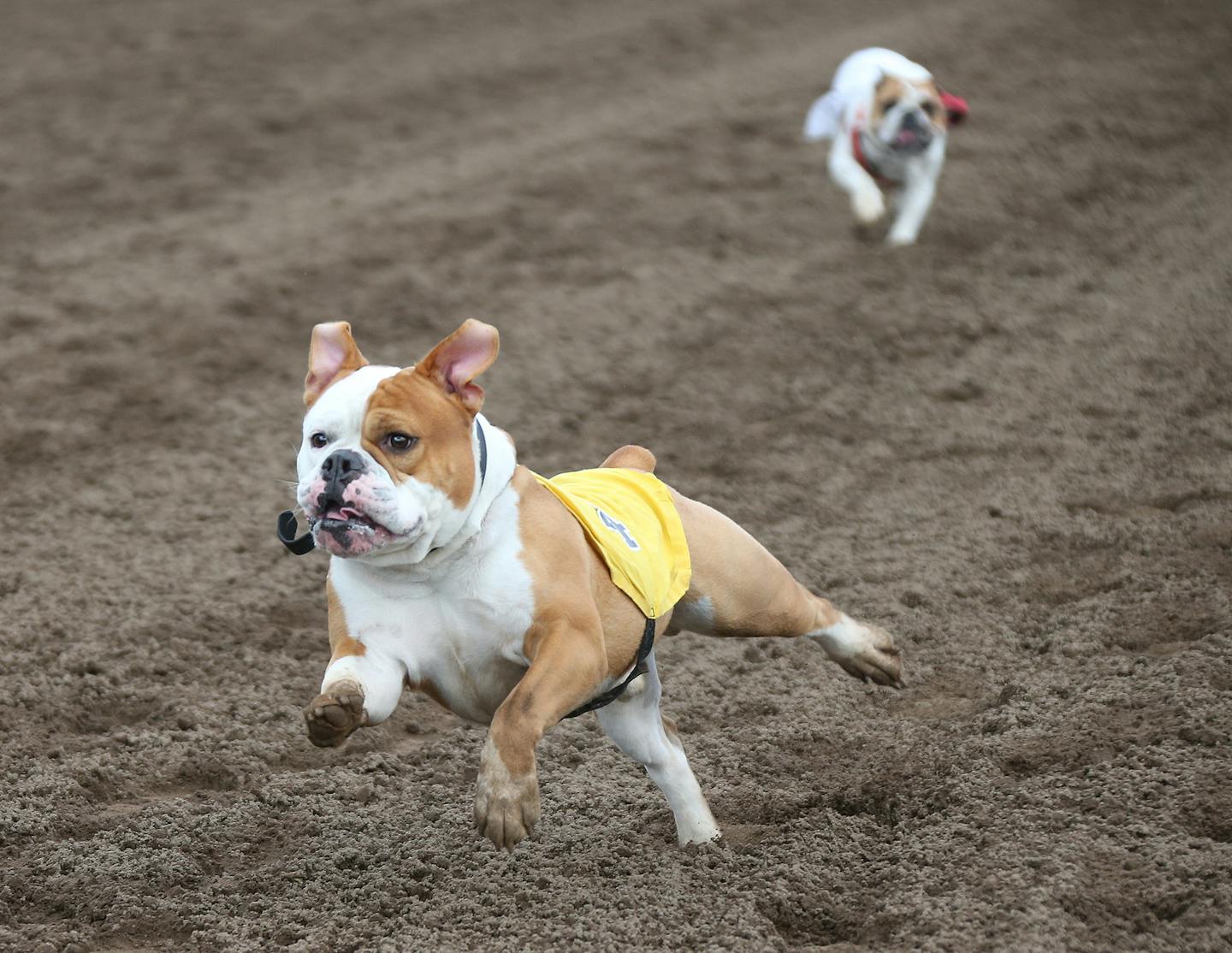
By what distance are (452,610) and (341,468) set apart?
411mm

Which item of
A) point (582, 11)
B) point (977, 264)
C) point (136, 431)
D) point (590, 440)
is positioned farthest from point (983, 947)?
point (582, 11)

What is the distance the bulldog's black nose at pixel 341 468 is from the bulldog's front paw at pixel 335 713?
16.1 inches

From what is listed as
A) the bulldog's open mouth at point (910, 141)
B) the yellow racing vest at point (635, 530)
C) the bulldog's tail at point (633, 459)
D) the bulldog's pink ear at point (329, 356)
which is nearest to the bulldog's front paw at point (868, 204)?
the bulldog's open mouth at point (910, 141)

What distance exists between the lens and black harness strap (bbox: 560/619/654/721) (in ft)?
11.8

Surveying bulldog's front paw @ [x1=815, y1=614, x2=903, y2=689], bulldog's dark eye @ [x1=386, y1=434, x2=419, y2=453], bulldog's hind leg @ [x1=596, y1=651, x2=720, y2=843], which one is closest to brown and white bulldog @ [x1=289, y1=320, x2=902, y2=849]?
bulldog's dark eye @ [x1=386, y1=434, x2=419, y2=453]

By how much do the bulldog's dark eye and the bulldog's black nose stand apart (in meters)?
0.08

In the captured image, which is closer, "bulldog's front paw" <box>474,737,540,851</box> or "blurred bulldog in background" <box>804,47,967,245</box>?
"bulldog's front paw" <box>474,737,540,851</box>

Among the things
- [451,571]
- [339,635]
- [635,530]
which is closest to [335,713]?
[339,635]

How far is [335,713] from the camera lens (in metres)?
3.08

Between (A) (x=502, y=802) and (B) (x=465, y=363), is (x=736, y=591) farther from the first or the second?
(A) (x=502, y=802)

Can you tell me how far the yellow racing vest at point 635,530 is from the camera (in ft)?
11.8

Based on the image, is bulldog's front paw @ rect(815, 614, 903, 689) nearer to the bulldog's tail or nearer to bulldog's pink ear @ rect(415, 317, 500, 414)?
the bulldog's tail

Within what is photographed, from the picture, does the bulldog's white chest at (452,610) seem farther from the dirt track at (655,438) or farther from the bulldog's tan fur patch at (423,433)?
the dirt track at (655,438)

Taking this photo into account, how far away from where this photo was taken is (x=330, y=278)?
8.33 metres
